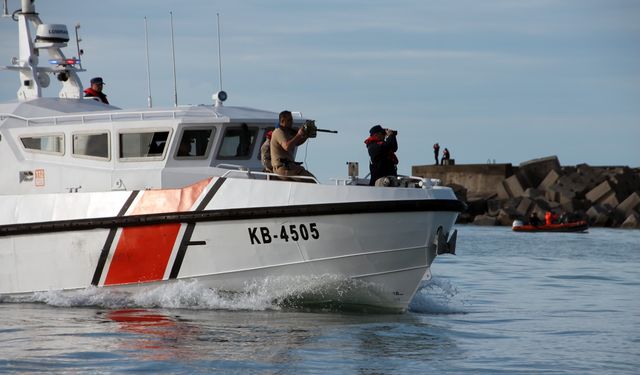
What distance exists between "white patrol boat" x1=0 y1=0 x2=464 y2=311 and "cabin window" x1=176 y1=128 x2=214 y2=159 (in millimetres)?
14

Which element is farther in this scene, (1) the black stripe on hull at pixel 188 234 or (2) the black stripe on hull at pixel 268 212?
(1) the black stripe on hull at pixel 188 234

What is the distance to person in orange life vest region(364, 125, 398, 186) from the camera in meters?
13.7

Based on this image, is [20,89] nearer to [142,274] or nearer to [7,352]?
[142,274]

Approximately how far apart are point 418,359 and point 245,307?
334cm

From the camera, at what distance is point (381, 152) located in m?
13.7

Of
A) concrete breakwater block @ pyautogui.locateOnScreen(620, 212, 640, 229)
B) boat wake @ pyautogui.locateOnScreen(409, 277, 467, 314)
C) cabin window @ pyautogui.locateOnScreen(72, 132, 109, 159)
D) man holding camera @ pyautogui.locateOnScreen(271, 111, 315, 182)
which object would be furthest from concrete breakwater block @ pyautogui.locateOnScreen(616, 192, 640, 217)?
cabin window @ pyautogui.locateOnScreen(72, 132, 109, 159)

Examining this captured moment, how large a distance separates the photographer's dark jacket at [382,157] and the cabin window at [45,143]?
3996mm

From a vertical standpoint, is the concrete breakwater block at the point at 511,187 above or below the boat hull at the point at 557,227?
above

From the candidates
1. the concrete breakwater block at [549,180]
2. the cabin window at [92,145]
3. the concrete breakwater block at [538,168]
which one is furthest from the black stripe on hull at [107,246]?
the concrete breakwater block at [538,168]

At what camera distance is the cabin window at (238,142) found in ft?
47.3

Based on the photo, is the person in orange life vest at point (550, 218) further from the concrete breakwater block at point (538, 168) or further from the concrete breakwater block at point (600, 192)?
the concrete breakwater block at point (538, 168)

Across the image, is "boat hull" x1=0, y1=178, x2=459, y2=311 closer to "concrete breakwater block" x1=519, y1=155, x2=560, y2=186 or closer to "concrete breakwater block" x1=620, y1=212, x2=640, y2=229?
"concrete breakwater block" x1=620, y1=212, x2=640, y2=229

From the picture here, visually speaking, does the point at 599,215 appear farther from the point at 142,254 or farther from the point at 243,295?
the point at 142,254

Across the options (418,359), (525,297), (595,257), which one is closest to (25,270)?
(418,359)
